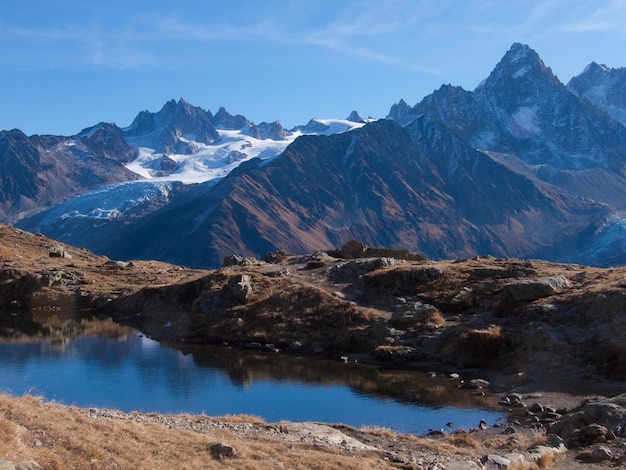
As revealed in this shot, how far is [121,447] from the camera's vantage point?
2138 cm

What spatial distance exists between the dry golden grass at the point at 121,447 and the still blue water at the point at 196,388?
40.6 ft

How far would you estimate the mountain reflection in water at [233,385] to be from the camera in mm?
40656

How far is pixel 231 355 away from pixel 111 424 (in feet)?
118

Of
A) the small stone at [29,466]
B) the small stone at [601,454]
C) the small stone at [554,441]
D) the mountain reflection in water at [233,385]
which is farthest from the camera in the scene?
the mountain reflection in water at [233,385]

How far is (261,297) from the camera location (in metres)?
69.6

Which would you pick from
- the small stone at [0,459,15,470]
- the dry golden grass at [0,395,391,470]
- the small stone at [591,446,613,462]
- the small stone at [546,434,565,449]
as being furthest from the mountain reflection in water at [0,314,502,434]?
the small stone at [0,459,15,470]

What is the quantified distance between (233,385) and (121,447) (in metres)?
27.3

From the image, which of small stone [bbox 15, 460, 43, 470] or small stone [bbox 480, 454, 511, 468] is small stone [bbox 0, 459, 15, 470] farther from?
small stone [bbox 480, 454, 511, 468]

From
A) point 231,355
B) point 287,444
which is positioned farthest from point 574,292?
point 287,444

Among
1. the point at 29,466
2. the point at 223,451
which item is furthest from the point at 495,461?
the point at 29,466

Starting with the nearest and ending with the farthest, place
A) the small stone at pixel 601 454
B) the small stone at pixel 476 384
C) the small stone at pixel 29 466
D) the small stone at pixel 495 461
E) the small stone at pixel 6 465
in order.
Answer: the small stone at pixel 6 465 < the small stone at pixel 29 466 < the small stone at pixel 495 461 < the small stone at pixel 601 454 < the small stone at pixel 476 384

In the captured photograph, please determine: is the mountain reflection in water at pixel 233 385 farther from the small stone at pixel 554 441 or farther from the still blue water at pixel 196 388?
the small stone at pixel 554 441

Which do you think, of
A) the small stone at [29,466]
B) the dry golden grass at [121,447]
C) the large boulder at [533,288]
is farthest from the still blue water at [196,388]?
the small stone at [29,466]

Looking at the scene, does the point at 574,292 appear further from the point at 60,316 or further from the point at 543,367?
the point at 60,316
